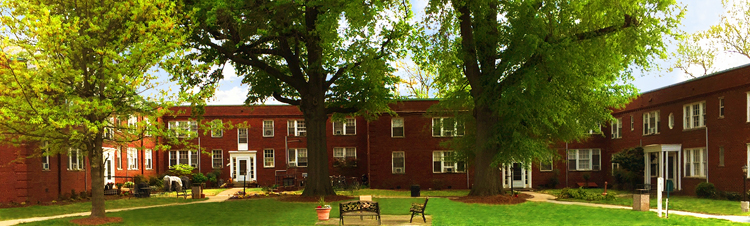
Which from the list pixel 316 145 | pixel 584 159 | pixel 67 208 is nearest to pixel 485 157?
pixel 316 145

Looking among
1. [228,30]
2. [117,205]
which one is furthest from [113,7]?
[117,205]

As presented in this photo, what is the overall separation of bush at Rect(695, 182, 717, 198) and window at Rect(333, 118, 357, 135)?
21.7 meters

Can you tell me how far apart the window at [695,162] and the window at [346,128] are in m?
20.6

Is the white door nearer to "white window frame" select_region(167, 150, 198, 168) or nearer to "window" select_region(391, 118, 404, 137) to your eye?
"white window frame" select_region(167, 150, 198, 168)

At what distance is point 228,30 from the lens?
82.7 feet

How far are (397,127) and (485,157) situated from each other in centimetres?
1250

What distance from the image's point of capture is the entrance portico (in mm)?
32281

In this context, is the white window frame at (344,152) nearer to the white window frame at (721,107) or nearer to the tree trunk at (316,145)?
the tree trunk at (316,145)

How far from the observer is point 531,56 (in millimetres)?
25141

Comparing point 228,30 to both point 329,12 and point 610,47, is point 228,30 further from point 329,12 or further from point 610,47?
point 610,47

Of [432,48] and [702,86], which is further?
[702,86]

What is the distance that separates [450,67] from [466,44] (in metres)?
1.35

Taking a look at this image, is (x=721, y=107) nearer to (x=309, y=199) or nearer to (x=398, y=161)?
(x=398, y=161)

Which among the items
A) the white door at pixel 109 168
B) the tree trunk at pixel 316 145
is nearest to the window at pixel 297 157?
the white door at pixel 109 168
